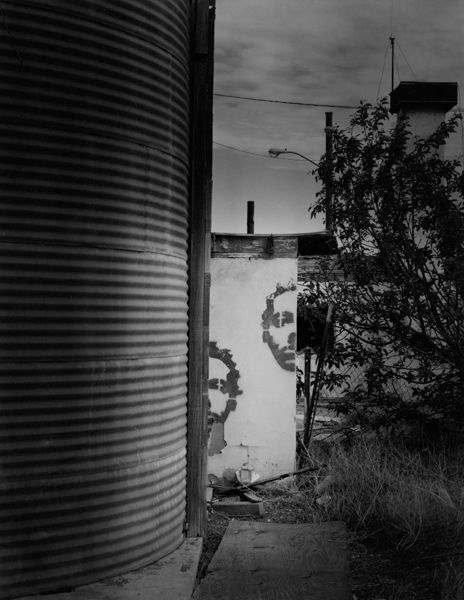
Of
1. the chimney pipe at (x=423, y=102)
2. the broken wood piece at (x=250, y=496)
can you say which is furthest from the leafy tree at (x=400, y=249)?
the chimney pipe at (x=423, y=102)

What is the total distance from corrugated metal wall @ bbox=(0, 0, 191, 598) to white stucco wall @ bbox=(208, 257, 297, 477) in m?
2.82

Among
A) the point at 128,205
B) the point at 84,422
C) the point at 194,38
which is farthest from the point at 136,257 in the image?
the point at 194,38

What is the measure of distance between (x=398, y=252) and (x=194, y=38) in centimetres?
380

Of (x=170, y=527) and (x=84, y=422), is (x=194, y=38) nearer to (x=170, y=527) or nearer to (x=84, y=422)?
(x=84, y=422)

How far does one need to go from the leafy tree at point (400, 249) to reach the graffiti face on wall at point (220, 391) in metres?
1.42

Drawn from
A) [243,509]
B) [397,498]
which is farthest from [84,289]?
[243,509]

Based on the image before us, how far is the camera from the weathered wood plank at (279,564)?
4.27 metres

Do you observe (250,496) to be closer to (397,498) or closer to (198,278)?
(397,498)

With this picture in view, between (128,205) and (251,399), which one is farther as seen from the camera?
(251,399)

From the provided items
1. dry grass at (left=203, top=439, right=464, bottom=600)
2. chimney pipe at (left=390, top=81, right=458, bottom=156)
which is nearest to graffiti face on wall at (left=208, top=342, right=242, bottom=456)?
dry grass at (left=203, top=439, right=464, bottom=600)

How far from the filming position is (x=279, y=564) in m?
4.76

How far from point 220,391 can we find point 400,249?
2.70 meters

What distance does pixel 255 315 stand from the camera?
7.56 m

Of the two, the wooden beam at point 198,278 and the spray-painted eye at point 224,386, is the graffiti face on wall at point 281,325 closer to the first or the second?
the spray-painted eye at point 224,386
